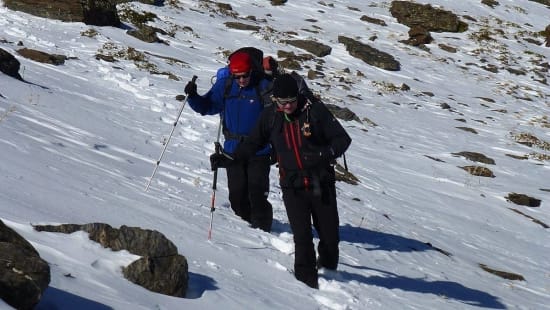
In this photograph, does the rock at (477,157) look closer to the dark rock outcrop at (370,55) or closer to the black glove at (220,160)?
the dark rock outcrop at (370,55)

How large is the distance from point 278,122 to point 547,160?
14.8 meters

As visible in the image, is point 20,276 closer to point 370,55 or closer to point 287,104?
point 287,104

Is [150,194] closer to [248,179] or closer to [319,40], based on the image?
[248,179]

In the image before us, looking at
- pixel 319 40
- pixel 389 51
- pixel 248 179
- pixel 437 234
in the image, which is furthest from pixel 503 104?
pixel 248 179

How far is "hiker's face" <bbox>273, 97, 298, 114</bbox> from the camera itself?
5965 mm

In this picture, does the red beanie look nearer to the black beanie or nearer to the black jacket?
the black jacket

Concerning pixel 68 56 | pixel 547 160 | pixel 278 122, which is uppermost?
pixel 278 122

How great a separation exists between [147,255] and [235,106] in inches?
118

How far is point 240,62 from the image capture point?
23.5 feet

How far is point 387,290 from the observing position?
23.4 ft

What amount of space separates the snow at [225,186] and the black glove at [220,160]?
72cm

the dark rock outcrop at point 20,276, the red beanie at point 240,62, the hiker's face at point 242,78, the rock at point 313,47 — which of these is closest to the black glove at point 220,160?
the hiker's face at point 242,78

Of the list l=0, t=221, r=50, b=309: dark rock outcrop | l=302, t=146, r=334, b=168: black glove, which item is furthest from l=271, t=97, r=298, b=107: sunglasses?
l=0, t=221, r=50, b=309: dark rock outcrop

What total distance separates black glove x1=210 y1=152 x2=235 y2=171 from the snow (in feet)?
2.35
